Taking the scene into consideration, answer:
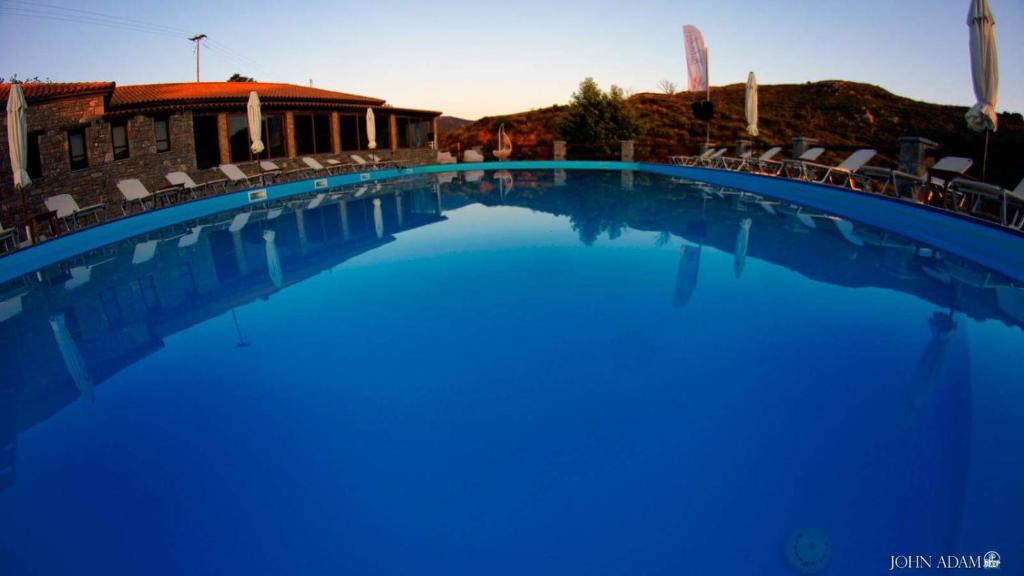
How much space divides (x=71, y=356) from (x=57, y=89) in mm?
10449

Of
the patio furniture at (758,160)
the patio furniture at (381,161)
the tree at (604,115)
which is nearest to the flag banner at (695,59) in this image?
the patio furniture at (758,160)

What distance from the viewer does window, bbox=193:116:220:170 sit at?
15.5 meters

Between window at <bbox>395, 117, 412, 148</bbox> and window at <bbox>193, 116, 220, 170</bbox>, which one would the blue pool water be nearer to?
window at <bbox>193, 116, 220, 170</bbox>

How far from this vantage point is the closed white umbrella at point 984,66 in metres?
6.81

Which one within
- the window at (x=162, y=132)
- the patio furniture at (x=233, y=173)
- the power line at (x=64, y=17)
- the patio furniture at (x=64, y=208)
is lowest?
the patio furniture at (x=64, y=208)

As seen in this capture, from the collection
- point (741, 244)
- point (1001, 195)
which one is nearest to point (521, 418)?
point (741, 244)

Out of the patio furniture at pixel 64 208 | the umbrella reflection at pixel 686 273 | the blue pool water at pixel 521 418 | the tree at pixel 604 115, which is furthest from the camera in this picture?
the tree at pixel 604 115

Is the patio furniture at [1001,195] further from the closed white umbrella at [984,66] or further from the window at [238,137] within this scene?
the window at [238,137]

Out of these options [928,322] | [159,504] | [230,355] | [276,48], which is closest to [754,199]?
Result: [928,322]

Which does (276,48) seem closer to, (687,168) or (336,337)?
(687,168)

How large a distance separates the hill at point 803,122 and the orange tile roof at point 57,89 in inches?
635

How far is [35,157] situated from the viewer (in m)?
11.3

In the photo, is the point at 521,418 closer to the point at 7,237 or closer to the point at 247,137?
the point at 7,237

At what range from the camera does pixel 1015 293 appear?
18.1 ft
